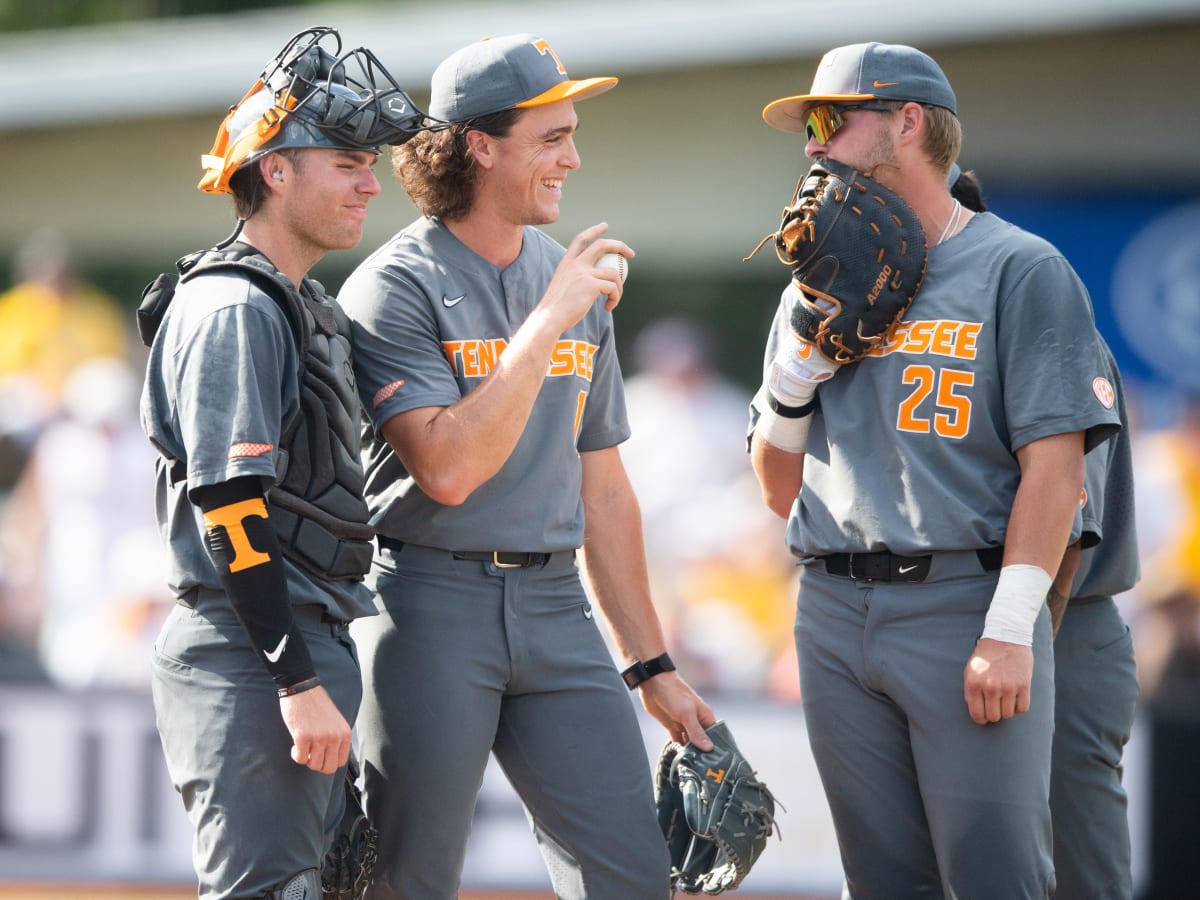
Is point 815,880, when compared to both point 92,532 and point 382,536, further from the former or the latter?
point 92,532

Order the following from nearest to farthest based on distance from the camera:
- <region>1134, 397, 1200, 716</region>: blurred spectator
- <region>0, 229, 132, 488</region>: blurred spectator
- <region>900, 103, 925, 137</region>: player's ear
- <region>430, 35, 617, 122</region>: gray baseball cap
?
<region>900, 103, 925, 137</region>: player's ear → <region>430, 35, 617, 122</region>: gray baseball cap → <region>1134, 397, 1200, 716</region>: blurred spectator → <region>0, 229, 132, 488</region>: blurred spectator

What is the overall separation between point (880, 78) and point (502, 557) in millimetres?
1342

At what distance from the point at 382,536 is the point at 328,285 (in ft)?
24.1

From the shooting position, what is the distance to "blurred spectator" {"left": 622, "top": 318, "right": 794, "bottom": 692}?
25.8 ft

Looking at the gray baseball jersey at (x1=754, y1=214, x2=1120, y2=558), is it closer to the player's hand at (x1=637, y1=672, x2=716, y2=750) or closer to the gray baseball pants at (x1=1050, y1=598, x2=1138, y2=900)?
the player's hand at (x1=637, y1=672, x2=716, y2=750)

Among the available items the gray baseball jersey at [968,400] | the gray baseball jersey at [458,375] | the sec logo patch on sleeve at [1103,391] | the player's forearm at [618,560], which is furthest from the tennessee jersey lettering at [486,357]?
the sec logo patch on sleeve at [1103,391]

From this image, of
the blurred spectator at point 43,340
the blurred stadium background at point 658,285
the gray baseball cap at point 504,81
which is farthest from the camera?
the blurred spectator at point 43,340

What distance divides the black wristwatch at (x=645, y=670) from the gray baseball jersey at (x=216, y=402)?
0.90m

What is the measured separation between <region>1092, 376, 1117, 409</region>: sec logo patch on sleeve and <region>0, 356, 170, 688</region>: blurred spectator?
635cm

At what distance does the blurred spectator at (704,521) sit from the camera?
7.86m

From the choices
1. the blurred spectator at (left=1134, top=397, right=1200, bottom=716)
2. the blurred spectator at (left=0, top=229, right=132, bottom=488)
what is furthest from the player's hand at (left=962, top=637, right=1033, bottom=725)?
the blurred spectator at (left=0, top=229, right=132, bottom=488)

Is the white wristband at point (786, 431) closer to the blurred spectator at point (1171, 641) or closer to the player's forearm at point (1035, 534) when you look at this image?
the player's forearm at point (1035, 534)

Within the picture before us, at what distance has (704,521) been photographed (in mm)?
8625

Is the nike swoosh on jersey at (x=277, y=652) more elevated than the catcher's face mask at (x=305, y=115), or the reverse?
the catcher's face mask at (x=305, y=115)
